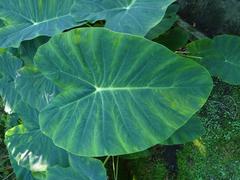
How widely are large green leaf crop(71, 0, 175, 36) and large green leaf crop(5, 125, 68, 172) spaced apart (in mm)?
675

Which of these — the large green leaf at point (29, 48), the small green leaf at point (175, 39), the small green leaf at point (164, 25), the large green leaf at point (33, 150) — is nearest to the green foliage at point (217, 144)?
the small green leaf at point (175, 39)

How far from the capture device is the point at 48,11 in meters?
2.02

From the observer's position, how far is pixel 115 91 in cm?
158

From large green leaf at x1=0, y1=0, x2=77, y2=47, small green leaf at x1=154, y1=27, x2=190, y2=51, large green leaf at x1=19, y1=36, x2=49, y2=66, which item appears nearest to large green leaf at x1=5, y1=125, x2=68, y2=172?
large green leaf at x1=19, y1=36, x2=49, y2=66

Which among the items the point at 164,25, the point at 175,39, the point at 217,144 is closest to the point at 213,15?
the point at 175,39

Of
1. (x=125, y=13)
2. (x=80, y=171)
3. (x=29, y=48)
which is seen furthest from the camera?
(x=29, y=48)

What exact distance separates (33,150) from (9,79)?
422 millimetres

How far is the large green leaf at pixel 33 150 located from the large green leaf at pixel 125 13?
675mm

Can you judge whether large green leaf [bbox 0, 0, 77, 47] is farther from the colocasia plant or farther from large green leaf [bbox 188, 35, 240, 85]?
large green leaf [bbox 188, 35, 240, 85]

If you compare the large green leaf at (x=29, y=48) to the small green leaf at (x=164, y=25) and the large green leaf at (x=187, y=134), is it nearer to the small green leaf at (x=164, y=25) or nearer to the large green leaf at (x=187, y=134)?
the small green leaf at (x=164, y=25)

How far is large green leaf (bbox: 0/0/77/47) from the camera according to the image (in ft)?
6.27

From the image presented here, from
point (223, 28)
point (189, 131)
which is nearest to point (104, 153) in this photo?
point (189, 131)

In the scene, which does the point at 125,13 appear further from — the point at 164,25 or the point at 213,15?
the point at 213,15

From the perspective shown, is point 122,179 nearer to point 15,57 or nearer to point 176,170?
point 176,170
